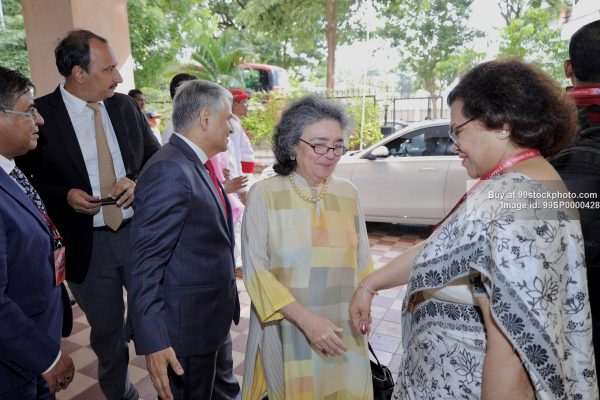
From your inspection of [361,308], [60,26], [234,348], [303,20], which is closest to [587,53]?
[361,308]

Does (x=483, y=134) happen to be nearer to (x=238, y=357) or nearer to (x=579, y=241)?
(x=579, y=241)

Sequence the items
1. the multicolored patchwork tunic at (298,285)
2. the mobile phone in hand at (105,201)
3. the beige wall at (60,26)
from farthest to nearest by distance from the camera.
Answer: the beige wall at (60,26)
the mobile phone in hand at (105,201)
the multicolored patchwork tunic at (298,285)

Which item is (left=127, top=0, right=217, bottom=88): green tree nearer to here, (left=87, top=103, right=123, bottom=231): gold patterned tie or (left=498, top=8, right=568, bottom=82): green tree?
(left=498, top=8, right=568, bottom=82): green tree

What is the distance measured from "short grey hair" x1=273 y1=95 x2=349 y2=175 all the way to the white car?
11.4 ft

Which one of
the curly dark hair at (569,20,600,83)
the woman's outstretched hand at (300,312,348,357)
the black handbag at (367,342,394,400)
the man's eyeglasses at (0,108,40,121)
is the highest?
the curly dark hair at (569,20,600,83)

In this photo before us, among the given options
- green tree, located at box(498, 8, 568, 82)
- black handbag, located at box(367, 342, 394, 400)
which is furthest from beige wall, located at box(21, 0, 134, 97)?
green tree, located at box(498, 8, 568, 82)

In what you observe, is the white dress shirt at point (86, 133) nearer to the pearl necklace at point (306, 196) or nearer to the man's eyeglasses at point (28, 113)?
the man's eyeglasses at point (28, 113)

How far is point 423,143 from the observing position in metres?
5.55

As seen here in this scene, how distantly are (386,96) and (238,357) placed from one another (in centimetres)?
1004

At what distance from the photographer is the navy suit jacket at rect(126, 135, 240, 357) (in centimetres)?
149

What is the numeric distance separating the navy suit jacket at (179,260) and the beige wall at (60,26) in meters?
3.01

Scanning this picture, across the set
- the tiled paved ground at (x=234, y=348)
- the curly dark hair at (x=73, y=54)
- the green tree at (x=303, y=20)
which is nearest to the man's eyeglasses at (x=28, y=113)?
the curly dark hair at (x=73, y=54)

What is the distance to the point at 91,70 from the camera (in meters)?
2.18

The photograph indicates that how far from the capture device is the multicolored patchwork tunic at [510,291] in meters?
0.88
